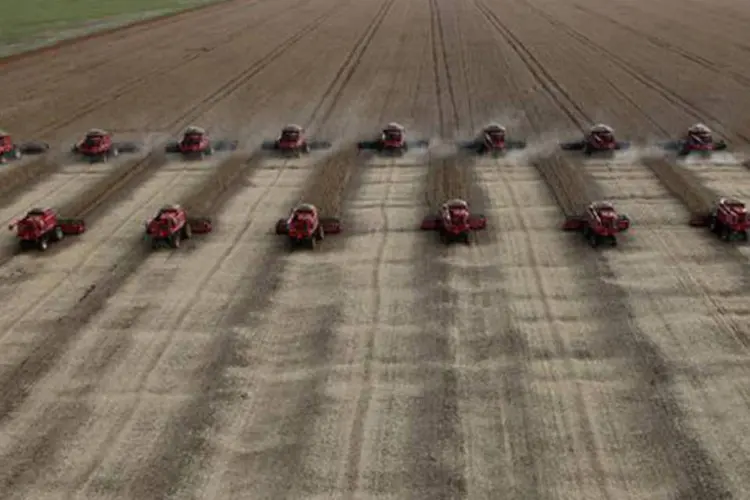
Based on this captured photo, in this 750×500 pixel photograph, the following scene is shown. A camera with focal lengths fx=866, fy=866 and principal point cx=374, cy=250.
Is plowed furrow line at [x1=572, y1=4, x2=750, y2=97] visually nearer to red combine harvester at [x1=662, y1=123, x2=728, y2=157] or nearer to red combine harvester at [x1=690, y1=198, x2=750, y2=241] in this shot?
red combine harvester at [x1=662, y1=123, x2=728, y2=157]

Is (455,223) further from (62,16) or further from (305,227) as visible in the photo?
(62,16)

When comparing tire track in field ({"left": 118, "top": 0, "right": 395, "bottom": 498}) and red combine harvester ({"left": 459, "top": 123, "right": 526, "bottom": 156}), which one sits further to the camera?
red combine harvester ({"left": 459, "top": 123, "right": 526, "bottom": 156})

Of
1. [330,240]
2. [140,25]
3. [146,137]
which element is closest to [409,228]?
[330,240]

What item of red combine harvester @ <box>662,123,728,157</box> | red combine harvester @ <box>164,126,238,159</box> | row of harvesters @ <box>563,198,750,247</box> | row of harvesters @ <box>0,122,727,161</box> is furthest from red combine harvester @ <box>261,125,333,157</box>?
red combine harvester @ <box>662,123,728,157</box>

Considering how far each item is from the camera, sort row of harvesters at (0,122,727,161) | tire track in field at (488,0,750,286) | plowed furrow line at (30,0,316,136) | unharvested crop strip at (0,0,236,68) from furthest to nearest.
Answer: unharvested crop strip at (0,0,236,68) → plowed furrow line at (30,0,316,136) → row of harvesters at (0,122,727,161) → tire track in field at (488,0,750,286)

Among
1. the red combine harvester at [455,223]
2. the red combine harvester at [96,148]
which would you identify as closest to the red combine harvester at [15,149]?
the red combine harvester at [96,148]

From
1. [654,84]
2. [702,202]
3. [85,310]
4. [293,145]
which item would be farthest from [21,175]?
[654,84]

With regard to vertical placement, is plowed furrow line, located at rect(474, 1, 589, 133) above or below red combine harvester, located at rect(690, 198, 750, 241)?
below

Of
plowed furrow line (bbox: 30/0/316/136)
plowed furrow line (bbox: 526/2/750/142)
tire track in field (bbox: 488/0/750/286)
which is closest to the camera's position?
tire track in field (bbox: 488/0/750/286)
